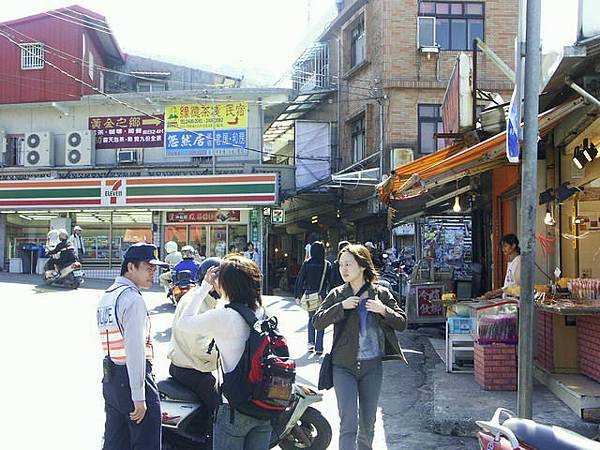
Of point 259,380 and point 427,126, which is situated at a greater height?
point 427,126

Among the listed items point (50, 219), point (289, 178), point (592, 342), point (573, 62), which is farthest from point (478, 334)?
point (50, 219)

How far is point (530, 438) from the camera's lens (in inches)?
115

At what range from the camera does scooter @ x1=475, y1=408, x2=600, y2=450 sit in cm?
→ 280

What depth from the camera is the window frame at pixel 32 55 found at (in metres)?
25.1

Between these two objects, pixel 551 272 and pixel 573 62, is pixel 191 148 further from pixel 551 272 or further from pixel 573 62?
pixel 573 62

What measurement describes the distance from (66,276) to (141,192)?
20.1ft

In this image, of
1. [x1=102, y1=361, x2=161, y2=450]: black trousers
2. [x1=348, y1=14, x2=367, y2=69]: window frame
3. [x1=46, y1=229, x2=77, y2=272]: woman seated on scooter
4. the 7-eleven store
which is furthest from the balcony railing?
[x1=102, y1=361, x2=161, y2=450]: black trousers

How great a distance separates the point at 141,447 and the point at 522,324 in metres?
2.60

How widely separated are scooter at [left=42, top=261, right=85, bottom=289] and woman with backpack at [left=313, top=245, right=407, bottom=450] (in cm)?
1431

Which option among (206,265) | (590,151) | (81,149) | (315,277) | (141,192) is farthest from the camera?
(81,149)

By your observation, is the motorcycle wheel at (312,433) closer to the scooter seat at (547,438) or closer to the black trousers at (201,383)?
the black trousers at (201,383)

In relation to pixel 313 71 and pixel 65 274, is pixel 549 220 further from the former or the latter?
pixel 313 71

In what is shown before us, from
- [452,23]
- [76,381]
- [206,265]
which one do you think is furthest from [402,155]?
[206,265]

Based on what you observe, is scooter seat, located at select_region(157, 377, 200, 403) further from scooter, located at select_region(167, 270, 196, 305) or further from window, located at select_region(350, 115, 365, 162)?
window, located at select_region(350, 115, 365, 162)
